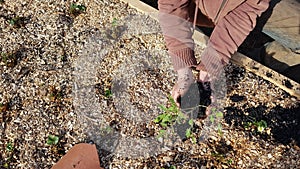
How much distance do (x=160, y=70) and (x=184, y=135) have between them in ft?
1.57

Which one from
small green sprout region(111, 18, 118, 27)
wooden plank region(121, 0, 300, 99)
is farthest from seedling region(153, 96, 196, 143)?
small green sprout region(111, 18, 118, 27)

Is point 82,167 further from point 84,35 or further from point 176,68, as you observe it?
point 84,35

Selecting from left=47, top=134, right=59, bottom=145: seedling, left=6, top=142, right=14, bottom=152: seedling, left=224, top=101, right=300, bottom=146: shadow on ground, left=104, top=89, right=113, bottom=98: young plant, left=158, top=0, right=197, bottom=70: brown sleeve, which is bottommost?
left=6, top=142, right=14, bottom=152: seedling

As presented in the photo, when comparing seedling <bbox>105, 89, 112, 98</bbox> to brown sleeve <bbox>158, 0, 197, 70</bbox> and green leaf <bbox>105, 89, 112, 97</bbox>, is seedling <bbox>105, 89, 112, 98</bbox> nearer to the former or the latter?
green leaf <bbox>105, 89, 112, 97</bbox>

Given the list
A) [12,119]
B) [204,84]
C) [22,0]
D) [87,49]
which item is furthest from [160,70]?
[22,0]

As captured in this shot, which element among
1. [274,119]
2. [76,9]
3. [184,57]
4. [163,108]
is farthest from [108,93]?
[274,119]

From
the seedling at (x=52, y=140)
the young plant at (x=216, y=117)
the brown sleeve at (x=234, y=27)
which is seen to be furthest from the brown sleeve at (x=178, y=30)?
the seedling at (x=52, y=140)

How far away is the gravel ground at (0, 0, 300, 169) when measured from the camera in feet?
8.03

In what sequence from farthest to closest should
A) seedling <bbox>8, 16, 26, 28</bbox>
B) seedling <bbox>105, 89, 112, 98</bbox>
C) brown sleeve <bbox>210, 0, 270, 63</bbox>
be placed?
seedling <bbox>8, 16, 26, 28</bbox>, seedling <bbox>105, 89, 112, 98</bbox>, brown sleeve <bbox>210, 0, 270, 63</bbox>

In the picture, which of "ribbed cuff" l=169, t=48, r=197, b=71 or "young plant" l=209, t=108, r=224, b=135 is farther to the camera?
"young plant" l=209, t=108, r=224, b=135

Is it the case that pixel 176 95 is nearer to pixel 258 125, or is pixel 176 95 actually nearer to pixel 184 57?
pixel 184 57

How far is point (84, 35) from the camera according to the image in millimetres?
2943

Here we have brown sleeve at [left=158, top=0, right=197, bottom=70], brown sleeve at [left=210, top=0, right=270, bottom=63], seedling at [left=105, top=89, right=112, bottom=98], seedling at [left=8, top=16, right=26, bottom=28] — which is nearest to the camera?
brown sleeve at [left=210, top=0, right=270, bottom=63]

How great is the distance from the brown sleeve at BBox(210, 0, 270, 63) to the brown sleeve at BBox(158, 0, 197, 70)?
5.6 inches
